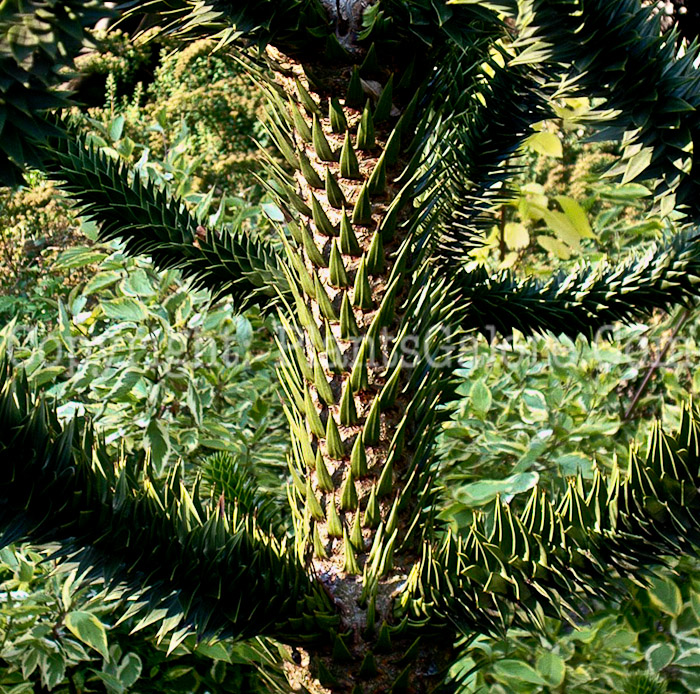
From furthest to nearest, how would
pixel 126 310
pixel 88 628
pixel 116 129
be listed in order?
pixel 116 129 → pixel 126 310 → pixel 88 628

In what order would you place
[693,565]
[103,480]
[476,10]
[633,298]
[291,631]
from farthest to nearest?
[693,565], [633,298], [291,631], [103,480], [476,10]

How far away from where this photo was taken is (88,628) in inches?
67.9

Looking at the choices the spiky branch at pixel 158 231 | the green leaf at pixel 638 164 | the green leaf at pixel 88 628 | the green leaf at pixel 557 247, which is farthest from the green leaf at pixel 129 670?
the green leaf at pixel 557 247

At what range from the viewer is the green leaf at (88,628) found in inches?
67.1

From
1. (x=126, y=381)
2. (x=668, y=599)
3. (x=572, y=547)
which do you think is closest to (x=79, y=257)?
(x=126, y=381)

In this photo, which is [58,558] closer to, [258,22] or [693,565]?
[258,22]

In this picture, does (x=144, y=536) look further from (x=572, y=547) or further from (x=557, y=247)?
(x=557, y=247)

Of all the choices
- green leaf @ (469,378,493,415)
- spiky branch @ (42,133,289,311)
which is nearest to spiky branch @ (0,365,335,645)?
spiky branch @ (42,133,289,311)

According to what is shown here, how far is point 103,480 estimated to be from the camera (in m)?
0.78

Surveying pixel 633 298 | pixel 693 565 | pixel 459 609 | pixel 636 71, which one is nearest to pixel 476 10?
pixel 636 71

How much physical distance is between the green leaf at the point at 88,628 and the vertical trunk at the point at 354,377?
917 millimetres

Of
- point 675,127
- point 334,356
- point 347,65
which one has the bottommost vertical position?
point 334,356

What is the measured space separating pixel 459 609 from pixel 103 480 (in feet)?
1.28

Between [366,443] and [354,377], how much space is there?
3.0 inches
